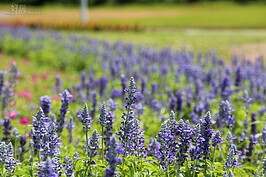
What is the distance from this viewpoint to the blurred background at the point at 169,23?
2302cm

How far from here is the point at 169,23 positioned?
43094 millimetres

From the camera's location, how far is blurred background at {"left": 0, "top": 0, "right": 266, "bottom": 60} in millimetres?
23016

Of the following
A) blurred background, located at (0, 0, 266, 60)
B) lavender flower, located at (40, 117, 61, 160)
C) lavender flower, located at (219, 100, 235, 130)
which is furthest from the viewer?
blurred background, located at (0, 0, 266, 60)

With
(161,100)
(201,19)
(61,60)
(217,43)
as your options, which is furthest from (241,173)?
(201,19)

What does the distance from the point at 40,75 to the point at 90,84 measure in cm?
430

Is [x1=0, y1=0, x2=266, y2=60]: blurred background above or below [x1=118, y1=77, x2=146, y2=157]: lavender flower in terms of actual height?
above

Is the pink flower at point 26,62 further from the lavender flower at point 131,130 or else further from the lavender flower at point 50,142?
the lavender flower at point 50,142

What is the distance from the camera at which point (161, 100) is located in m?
10.1

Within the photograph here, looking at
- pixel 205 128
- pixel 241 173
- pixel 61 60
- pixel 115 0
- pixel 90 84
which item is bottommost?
pixel 241 173

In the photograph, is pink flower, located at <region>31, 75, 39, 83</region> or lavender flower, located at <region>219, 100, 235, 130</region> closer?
lavender flower, located at <region>219, 100, 235, 130</region>

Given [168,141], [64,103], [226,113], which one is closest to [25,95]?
[64,103]

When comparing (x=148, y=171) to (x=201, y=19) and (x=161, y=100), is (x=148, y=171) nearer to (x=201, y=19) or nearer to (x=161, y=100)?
(x=161, y=100)

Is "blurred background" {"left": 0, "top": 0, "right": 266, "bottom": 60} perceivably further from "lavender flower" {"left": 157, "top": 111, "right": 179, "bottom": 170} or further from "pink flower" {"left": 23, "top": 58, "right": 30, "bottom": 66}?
"lavender flower" {"left": 157, "top": 111, "right": 179, "bottom": 170}

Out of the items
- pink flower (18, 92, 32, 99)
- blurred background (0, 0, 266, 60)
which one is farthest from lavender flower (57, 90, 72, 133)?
blurred background (0, 0, 266, 60)
